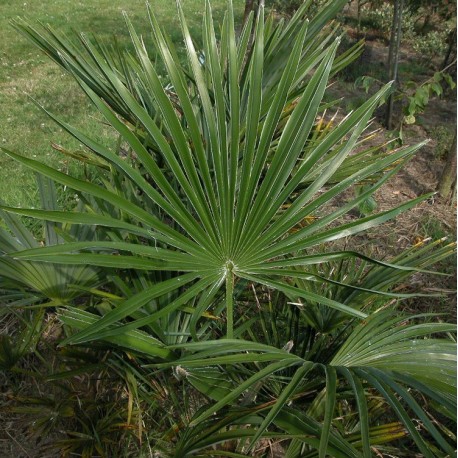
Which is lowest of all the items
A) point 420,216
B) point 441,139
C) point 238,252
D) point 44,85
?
point 238,252

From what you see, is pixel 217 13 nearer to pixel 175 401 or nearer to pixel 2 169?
pixel 2 169

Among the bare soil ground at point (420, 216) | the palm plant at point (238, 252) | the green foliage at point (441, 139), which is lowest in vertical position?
the palm plant at point (238, 252)

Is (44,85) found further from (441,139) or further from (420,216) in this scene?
(420,216)

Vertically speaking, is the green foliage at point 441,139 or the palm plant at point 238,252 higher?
the green foliage at point 441,139

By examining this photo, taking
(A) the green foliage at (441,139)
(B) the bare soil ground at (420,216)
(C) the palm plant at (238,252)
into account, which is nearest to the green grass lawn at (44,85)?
(C) the palm plant at (238,252)

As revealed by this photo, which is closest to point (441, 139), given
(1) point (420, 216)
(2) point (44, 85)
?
(1) point (420, 216)

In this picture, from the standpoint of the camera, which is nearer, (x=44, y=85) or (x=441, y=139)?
(x=441, y=139)

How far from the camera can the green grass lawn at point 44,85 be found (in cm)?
433

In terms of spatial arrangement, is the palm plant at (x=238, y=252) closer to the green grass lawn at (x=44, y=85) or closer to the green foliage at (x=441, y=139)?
the green grass lawn at (x=44, y=85)

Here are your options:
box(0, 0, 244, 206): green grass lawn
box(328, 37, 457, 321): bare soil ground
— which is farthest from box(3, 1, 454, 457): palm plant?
box(0, 0, 244, 206): green grass lawn

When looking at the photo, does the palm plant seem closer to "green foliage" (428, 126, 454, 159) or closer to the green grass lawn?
the green grass lawn

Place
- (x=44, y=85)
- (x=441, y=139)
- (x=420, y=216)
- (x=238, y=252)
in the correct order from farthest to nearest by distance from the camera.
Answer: (x=44, y=85) < (x=441, y=139) < (x=420, y=216) < (x=238, y=252)

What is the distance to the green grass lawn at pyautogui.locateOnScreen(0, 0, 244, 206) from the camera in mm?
4328

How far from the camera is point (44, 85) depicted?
619 cm
